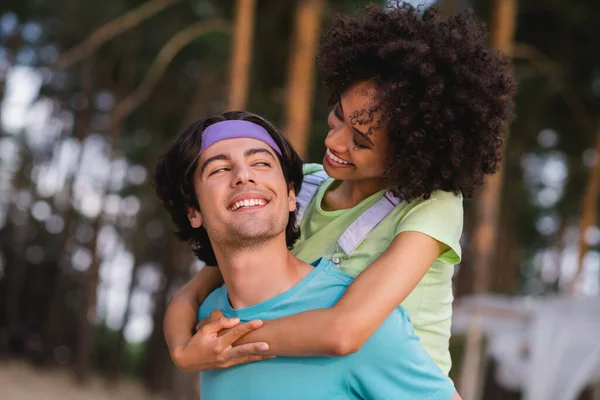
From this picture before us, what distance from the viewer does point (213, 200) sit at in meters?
2.39

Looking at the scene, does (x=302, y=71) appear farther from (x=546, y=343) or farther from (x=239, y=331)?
(x=239, y=331)

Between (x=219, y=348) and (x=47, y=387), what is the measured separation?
1806 cm

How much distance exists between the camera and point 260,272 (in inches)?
93.9

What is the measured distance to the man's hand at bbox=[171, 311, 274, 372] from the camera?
2.23 m

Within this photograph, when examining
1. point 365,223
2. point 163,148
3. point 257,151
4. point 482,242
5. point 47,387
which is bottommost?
point 47,387

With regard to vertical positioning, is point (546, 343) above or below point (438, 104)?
below

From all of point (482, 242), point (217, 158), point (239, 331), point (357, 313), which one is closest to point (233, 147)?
point (217, 158)

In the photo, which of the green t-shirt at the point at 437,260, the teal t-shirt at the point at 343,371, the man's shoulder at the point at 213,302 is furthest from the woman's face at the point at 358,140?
the man's shoulder at the point at 213,302

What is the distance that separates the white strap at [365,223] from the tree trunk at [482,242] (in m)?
6.30

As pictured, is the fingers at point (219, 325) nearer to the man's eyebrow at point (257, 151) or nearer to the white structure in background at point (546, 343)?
the man's eyebrow at point (257, 151)

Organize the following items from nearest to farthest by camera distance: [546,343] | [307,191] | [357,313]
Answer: [357,313], [307,191], [546,343]

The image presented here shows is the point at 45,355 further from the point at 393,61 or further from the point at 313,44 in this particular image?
the point at 393,61

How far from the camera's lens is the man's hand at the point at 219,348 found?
2227mm

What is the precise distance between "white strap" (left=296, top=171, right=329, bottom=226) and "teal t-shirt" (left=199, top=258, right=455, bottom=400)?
0.52 meters
